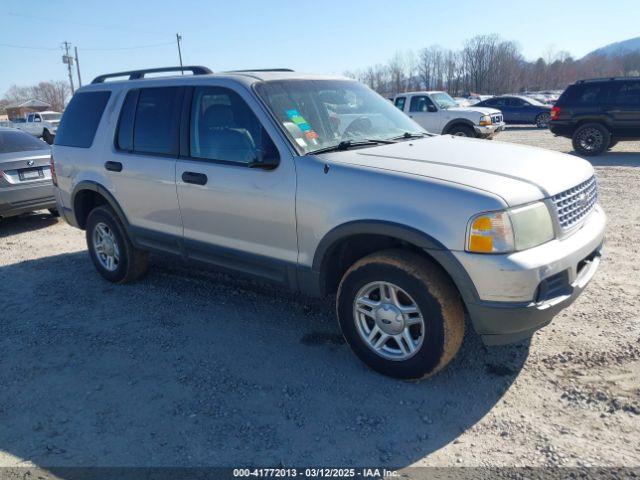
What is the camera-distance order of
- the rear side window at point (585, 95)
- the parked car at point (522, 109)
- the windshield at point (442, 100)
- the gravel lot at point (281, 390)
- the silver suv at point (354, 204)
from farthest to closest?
the parked car at point (522, 109) → the windshield at point (442, 100) → the rear side window at point (585, 95) → the silver suv at point (354, 204) → the gravel lot at point (281, 390)

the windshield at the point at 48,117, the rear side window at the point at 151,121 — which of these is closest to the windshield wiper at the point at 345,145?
the rear side window at the point at 151,121

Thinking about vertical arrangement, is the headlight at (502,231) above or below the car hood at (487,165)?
below

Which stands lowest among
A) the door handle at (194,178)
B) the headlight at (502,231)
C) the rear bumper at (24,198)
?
the rear bumper at (24,198)

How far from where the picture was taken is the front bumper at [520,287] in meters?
2.77

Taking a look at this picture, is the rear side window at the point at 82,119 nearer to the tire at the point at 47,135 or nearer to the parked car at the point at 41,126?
the parked car at the point at 41,126

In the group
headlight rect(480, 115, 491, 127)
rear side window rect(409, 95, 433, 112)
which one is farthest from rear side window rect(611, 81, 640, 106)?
rear side window rect(409, 95, 433, 112)

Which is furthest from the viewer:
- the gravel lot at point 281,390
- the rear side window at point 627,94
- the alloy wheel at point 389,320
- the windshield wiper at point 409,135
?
the rear side window at point 627,94

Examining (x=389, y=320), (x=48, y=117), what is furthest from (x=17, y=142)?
(x=48, y=117)

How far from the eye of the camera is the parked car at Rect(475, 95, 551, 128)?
24.7m

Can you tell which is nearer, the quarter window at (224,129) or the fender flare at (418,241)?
the fender flare at (418,241)

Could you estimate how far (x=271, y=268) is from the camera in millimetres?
3791

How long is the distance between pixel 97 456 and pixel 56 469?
20 centimetres

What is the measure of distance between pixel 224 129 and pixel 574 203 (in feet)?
8.36

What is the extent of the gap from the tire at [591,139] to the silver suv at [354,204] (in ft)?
33.8
